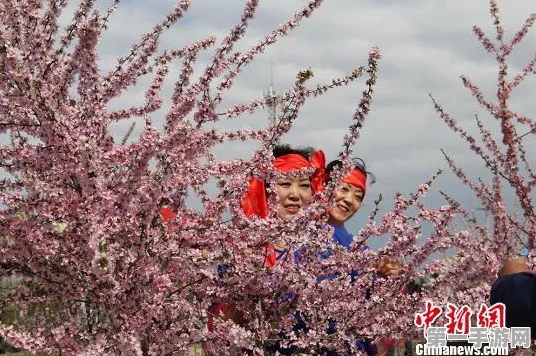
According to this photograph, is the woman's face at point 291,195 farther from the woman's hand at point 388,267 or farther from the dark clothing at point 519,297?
the dark clothing at point 519,297

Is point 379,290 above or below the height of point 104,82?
below

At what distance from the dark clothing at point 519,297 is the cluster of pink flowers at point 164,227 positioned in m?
1.44

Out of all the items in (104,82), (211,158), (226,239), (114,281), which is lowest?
(114,281)

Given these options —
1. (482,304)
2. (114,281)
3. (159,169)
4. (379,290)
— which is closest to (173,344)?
(114,281)

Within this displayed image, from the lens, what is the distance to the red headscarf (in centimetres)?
531

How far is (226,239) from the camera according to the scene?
3902 millimetres

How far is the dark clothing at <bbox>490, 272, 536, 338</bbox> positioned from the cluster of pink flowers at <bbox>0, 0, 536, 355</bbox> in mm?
1436

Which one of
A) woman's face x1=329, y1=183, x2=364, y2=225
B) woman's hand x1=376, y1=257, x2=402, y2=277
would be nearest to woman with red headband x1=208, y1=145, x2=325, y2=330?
woman's face x1=329, y1=183, x2=364, y2=225

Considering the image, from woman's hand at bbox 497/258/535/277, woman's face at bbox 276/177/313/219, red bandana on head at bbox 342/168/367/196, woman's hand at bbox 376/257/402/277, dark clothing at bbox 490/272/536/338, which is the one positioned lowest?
dark clothing at bbox 490/272/536/338

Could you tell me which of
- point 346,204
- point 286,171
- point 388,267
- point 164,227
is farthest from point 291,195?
point 164,227

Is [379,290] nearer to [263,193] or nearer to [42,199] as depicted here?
[263,193]

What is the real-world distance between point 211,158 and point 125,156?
701 mm

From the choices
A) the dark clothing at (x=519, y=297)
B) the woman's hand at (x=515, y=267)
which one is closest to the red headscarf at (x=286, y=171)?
the woman's hand at (x=515, y=267)

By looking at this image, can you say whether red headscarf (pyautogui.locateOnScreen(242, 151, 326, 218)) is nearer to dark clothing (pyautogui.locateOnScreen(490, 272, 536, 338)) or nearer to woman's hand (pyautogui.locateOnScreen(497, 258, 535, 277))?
woman's hand (pyautogui.locateOnScreen(497, 258, 535, 277))
